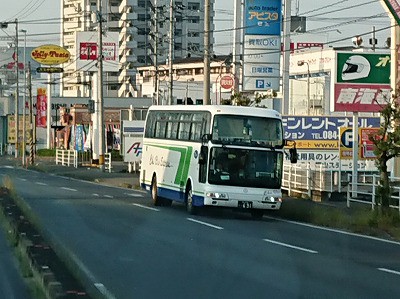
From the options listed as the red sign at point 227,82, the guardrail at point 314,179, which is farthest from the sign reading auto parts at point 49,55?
the guardrail at point 314,179

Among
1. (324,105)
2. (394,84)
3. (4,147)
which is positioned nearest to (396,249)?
(394,84)

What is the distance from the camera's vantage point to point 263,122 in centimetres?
2694

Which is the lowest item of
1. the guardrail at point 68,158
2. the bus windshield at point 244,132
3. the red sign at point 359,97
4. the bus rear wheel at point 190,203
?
the guardrail at point 68,158

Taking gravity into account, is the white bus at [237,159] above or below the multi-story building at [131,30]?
below

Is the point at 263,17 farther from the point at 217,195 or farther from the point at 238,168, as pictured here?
the point at 217,195

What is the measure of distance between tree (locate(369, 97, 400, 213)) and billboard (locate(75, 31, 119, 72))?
4960 cm

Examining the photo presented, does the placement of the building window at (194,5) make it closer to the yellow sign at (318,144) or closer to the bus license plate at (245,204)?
the yellow sign at (318,144)

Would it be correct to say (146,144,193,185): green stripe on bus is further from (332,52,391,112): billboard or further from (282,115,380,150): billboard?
(282,115,380,150): billboard

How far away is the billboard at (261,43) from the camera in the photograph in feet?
163

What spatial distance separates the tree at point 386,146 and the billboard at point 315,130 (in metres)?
13.7

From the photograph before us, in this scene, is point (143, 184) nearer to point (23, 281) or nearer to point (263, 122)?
point (263, 122)

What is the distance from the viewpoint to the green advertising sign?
3073 cm

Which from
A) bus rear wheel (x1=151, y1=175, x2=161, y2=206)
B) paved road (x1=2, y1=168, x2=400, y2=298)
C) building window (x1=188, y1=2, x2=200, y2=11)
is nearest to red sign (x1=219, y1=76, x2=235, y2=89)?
bus rear wheel (x1=151, y1=175, x2=161, y2=206)

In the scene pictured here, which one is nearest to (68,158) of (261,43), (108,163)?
(108,163)
